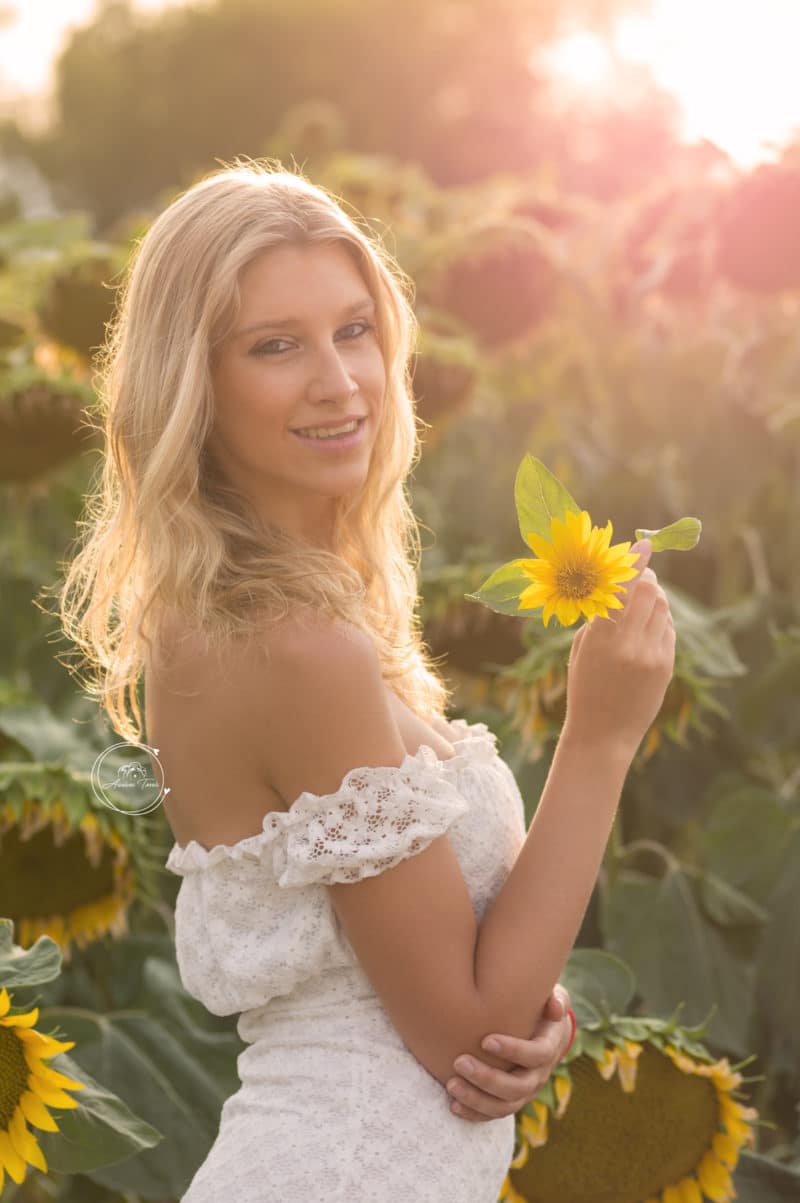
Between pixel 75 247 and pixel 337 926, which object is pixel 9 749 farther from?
pixel 75 247

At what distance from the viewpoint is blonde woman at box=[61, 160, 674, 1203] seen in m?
1.08

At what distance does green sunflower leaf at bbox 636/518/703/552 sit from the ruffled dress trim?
263 mm

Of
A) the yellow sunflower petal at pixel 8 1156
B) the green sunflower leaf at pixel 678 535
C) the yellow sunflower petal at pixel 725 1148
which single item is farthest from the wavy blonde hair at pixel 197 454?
the yellow sunflower petal at pixel 725 1148

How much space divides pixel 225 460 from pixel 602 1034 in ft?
2.28

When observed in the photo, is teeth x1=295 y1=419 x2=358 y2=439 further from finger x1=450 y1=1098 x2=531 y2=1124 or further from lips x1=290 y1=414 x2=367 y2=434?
finger x1=450 y1=1098 x2=531 y2=1124

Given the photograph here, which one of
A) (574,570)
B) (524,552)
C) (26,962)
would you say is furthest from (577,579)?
(524,552)

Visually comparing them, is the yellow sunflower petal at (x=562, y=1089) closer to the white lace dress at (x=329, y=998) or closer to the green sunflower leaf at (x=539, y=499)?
the white lace dress at (x=329, y=998)

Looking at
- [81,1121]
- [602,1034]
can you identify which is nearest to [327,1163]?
[81,1121]

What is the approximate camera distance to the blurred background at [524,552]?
1644mm

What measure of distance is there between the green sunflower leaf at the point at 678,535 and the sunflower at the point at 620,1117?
0.62 metres

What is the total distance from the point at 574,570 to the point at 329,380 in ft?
0.97

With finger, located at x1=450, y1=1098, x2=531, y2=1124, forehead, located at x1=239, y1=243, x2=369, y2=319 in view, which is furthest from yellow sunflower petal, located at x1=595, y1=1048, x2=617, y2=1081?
forehead, located at x1=239, y1=243, x2=369, y2=319

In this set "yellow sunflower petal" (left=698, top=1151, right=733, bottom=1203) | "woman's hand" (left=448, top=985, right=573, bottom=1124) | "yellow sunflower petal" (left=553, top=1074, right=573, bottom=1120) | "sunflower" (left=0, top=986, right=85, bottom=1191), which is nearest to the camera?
"woman's hand" (left=448, top=985, right=573, bottom=1124)

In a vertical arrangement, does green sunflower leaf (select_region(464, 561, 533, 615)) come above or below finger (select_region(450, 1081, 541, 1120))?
above
